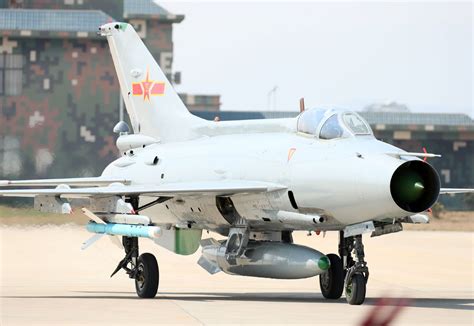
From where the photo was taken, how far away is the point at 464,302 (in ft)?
57.2

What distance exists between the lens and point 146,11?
184 ft

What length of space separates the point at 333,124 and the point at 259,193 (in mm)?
1468

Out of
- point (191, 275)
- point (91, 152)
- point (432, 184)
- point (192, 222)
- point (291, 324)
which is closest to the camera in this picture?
point (291, 324)

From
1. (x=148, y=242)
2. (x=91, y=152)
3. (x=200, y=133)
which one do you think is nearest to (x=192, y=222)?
(x=200, y=133)

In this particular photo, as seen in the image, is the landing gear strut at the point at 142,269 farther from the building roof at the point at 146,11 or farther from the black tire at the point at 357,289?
the building roof at the point at 146,11

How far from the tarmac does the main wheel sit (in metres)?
0.22

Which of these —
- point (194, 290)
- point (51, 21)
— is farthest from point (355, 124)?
point (51, 21)

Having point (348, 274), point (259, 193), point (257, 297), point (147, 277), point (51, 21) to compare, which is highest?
point (51, 21)

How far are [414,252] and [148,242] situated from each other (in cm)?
754

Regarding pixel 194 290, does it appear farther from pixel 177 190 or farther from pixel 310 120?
pixel 310 120

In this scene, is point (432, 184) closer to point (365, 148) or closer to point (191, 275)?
point (365, 148)

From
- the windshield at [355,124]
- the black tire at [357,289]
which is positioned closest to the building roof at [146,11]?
the windshield at [355,124]

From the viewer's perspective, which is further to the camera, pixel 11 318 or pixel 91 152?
pixel 91 152

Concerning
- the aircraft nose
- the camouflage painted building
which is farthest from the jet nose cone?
the camouflage painted building
